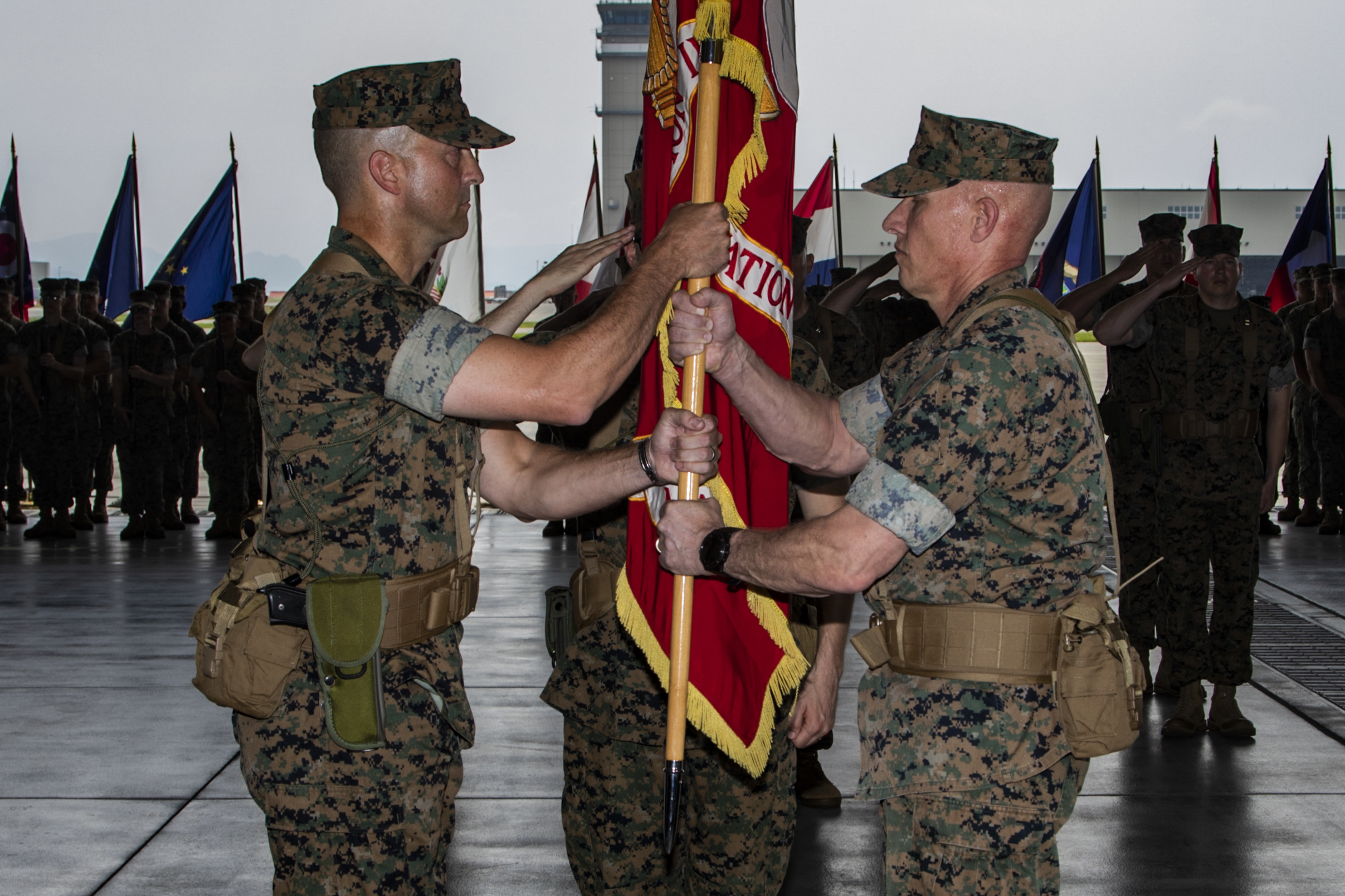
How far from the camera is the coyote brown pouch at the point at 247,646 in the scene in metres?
2.27

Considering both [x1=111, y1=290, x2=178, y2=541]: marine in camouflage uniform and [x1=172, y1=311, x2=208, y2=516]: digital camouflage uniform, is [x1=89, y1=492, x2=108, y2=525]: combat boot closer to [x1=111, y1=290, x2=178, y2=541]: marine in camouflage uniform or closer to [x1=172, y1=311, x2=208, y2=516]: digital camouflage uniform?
[x1=172, y1=311, x2=208, y2=516]: digital camouflage uniform

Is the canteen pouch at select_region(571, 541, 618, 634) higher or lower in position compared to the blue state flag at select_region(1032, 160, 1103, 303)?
lower

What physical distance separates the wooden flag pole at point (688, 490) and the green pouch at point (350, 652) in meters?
0.54

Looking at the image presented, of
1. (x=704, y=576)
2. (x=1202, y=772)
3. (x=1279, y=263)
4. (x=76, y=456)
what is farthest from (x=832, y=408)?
(x=1279, y=263)

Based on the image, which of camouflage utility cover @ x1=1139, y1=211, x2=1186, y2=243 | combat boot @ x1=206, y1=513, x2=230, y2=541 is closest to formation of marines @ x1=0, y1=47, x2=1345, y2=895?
camouflage utility cover @ x1=1139, y1=211, x2=1186, y2=243

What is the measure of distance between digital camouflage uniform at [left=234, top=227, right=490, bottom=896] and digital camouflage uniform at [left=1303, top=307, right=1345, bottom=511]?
10.4m

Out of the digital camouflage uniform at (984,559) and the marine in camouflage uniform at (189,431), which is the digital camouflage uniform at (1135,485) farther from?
the marine in camouflage uniform at (189,431)

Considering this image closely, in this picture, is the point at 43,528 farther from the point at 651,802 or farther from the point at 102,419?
the point at 651,802

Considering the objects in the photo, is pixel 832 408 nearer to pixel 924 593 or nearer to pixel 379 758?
pixel 924 593

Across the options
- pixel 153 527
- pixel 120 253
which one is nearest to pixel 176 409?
pixel 153 527

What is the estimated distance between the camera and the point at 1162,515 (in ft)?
18.9

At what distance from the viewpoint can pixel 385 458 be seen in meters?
2.27

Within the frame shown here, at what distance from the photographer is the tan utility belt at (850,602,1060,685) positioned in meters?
2.23

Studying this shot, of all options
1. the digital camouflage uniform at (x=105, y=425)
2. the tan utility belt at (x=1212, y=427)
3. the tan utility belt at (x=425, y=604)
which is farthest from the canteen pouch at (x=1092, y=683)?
the digital camouflage uniform at (x=105, y=425)
